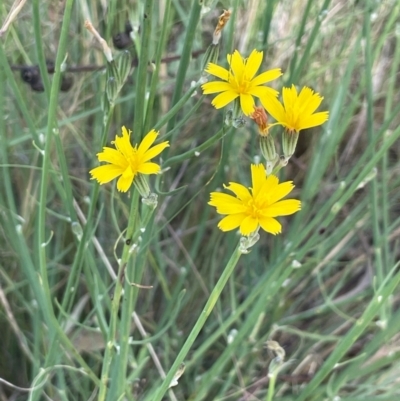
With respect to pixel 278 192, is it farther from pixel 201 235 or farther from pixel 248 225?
pixel 201 235

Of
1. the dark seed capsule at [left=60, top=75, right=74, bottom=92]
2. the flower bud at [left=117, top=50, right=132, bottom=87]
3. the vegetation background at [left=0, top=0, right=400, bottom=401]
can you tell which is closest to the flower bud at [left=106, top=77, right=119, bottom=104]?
the flower bud at [left=117, top=50, right=132, bottom=87]

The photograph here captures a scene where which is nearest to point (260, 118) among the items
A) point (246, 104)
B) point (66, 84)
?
point (246, 104)

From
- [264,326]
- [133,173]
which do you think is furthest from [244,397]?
[133,173]

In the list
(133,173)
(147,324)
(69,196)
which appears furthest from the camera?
(147,324)

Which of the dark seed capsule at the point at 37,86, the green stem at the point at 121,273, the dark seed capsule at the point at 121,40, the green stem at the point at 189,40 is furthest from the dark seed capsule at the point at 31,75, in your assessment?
the green stem at the point at 121,273

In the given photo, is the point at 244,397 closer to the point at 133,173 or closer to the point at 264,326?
the point at 264,326

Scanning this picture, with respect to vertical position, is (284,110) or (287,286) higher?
(284,110)

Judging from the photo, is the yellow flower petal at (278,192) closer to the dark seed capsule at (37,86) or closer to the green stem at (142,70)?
the green stem at (142,70)

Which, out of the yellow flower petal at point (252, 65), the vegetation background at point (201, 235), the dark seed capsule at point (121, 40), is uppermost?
the dark seed capsule at point (121, 40)
